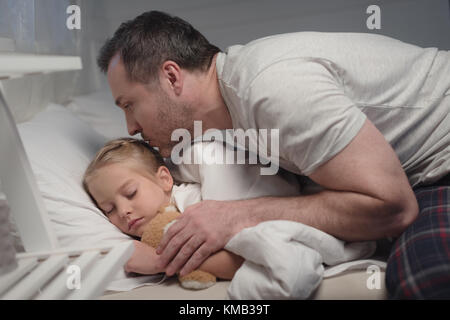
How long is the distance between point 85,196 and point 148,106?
30 cm

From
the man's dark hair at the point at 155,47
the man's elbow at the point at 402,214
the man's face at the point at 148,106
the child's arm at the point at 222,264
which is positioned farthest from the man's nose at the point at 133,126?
the man's elbow at the point at 402,214

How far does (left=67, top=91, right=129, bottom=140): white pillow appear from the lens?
1.76 metres

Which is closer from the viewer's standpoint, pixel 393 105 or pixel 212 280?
pixel 212 280

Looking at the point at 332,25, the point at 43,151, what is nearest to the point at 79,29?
the point at 43,151

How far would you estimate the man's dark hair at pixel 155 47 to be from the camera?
1.25 metres

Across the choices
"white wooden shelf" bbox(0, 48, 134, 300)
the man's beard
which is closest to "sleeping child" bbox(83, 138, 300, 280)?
the man's beard

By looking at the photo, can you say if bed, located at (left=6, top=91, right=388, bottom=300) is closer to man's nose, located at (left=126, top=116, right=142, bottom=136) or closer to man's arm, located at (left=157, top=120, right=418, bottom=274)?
man's arm, located at (left=157, top=120, right=418, bottom=274)

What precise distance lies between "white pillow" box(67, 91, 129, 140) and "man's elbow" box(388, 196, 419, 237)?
43.5 inches

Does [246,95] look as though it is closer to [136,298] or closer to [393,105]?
[393,105]

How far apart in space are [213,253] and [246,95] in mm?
356

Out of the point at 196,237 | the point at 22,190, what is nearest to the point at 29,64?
the point at 22,190

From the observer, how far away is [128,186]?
1.20 m

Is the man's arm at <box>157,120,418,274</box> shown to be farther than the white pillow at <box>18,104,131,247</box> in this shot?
→ No

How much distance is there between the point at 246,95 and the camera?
3.40 feet
